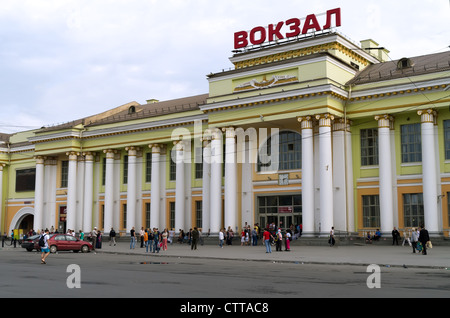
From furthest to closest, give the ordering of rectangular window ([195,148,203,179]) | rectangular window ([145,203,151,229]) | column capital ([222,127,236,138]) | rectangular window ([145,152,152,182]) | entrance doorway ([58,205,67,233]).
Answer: entrance doorway ([58,205,67,233]) → rectangular window ([145,152,152,182]) → rectangular window ([145,203,151,229]) → rectangular window ([195,148,203,179]) → column capital ([222,127,236,138])

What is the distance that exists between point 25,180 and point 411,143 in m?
40.2

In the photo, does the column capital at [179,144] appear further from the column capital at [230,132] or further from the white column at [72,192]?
the white column at [72,192]

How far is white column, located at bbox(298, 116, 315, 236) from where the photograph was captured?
119 ft

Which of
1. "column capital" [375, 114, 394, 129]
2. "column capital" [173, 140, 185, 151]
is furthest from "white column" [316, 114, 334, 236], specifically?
"column capital" [173, 140, 185, 151]

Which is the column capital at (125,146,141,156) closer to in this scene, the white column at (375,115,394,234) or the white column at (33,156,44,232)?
the white column at (33,156,44,232)

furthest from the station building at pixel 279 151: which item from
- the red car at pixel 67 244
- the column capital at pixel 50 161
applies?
the red car at pixel 67 244

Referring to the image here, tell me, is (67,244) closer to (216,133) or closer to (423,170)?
(216,133)

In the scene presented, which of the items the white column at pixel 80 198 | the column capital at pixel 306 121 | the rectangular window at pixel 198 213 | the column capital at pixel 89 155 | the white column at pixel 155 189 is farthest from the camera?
the white column at pixel 80 198

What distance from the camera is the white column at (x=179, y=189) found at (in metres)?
45.4

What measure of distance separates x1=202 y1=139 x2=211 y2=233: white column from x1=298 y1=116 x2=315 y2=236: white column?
896 centimetres

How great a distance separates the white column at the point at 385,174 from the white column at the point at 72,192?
29.0 metres

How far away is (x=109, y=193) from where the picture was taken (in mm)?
49438
